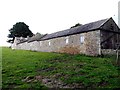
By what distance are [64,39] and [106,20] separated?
437 inches

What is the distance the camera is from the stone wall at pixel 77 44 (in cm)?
3844

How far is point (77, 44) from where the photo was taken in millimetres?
42844

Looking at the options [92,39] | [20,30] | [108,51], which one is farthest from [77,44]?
[20,30]

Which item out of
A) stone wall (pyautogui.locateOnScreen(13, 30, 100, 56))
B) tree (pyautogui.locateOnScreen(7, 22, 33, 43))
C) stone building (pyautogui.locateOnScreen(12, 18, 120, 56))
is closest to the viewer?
stone building (pyautogui.locateOnScreen(12, 18, 120, 56))

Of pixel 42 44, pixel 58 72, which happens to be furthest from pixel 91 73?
pixel 42 44

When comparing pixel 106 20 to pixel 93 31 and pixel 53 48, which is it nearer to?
pixel 93 31

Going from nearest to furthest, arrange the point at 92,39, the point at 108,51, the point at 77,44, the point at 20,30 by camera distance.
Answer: the point at 108,51 < the point at 92,39 < the point at 77,44 < the point at 20,30

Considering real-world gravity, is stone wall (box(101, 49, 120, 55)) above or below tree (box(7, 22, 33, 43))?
below

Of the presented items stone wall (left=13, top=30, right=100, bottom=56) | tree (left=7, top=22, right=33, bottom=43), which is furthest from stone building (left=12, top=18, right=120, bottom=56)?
tree (left=7, top=22, right=33, bottom=43)

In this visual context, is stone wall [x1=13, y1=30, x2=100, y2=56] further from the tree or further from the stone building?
the tree

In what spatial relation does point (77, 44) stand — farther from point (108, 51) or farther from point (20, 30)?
point (20, 30)

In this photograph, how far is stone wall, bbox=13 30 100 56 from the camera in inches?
1514

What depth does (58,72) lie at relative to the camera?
20.6 meters

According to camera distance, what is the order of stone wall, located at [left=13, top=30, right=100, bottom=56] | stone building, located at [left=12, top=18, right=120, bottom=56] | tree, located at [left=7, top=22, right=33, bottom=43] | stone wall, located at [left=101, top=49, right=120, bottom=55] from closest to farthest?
stone wall, located at [left=101, top=49, right=120, bottom=55] < stone building, located at [left=12, top=18, right=120, bottom=56] < stone wall, located at [left=13, top=30, right=100, bottom=56] < tree, located at [left=7, top=22, right=33, bottom=43]
